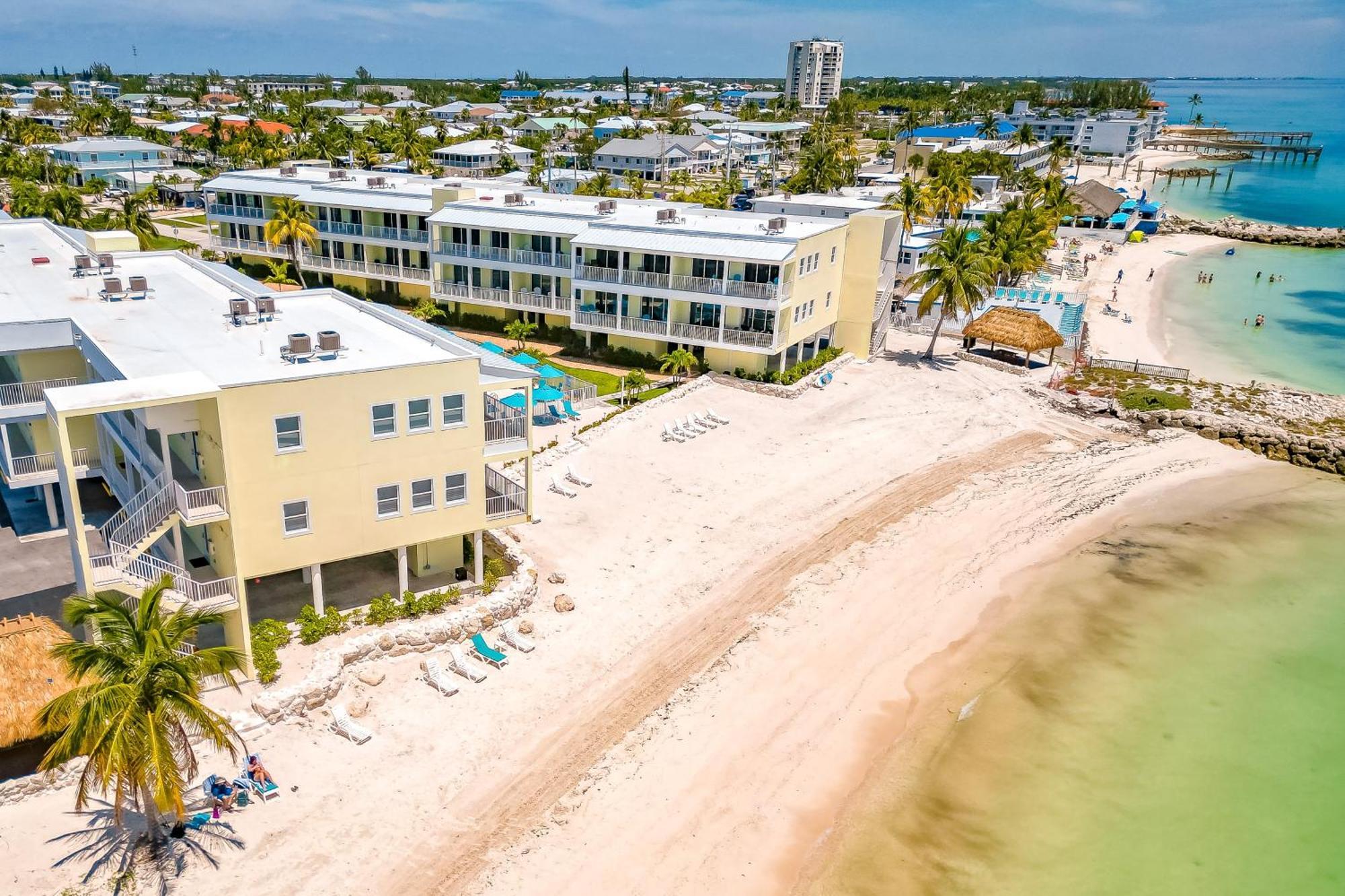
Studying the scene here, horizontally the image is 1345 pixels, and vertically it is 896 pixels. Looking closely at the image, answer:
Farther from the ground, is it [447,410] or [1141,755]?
[447,410]

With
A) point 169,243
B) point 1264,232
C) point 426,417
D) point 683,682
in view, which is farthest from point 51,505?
point 1264,232

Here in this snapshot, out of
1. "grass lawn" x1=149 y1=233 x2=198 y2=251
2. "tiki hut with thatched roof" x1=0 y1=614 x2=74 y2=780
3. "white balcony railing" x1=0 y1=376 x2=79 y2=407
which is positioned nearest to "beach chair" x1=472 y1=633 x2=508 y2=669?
"tiki hut with thatched roof" x1=0 y1=614 x2=74 y2=780

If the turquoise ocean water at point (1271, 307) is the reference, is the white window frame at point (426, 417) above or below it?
above

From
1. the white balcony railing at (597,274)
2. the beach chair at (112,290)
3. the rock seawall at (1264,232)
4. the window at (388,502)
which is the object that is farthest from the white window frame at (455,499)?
the rock seawall at (1264,232)

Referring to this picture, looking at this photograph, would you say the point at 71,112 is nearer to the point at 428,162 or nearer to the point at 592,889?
the point at 428,162

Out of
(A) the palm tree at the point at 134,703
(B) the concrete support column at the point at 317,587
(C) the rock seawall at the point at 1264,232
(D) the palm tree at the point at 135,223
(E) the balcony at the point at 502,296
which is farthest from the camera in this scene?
(C) the rock seawall at the point at 1264,232

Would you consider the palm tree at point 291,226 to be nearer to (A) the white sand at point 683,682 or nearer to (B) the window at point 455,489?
(A) the white sand at point 683,682

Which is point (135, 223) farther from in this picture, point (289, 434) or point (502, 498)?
point (289, 434)

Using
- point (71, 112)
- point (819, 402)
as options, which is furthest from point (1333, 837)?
point (71, 112)
